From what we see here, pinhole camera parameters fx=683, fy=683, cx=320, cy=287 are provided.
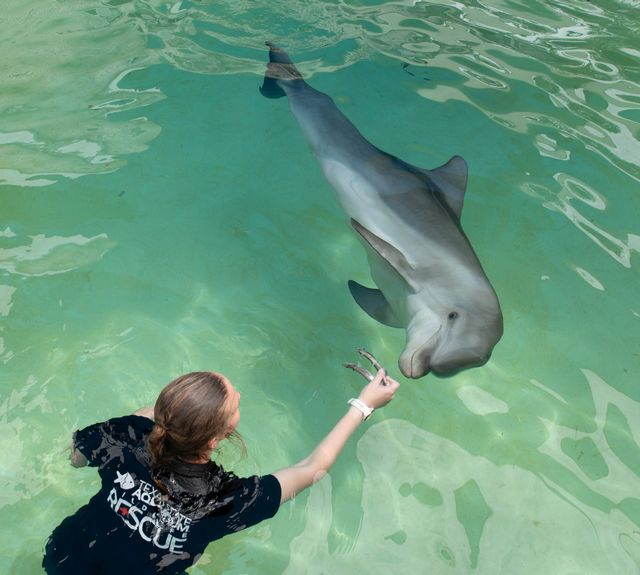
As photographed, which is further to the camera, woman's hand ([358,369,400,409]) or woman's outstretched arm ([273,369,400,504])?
woman's hand ([358,369,400,409])

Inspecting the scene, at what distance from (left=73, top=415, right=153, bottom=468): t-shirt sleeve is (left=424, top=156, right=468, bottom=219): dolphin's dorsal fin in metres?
2.67

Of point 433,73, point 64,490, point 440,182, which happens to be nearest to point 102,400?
point 64,490

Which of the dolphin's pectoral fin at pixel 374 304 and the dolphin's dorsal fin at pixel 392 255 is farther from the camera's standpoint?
the dolphin's pectoral fin at pixel 374 304

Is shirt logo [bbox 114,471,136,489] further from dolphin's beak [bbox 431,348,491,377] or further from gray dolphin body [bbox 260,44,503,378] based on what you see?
dolphin's beak [bbox 431,348,491,377]

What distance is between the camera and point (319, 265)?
4996 mm

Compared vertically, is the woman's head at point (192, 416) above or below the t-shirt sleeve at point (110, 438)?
above

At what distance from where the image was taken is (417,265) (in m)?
4.22

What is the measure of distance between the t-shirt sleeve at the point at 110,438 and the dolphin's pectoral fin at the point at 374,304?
1879 mm

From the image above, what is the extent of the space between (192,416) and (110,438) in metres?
0.62

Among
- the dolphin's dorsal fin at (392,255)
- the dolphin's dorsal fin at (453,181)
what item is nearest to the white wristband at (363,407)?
the dolphin's dorsal fin at (392,255)

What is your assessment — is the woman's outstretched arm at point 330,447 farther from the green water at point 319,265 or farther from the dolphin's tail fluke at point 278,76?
the dolphin's tail fluke at point 278,76

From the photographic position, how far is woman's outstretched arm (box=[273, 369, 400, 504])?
289cm

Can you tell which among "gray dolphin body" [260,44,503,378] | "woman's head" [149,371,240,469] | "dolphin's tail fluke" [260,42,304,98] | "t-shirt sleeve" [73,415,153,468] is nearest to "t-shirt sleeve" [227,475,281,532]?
"woman's head" [149,371,240,469]

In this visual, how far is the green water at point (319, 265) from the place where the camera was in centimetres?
370
